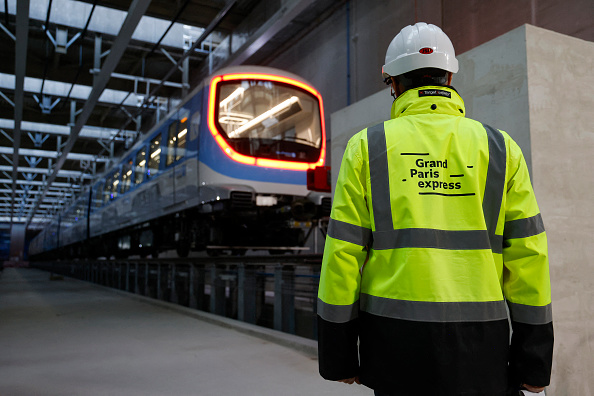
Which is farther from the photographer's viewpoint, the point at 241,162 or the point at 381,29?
the point at 381,29

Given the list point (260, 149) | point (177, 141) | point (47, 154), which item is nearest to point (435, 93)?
point (260, 149)

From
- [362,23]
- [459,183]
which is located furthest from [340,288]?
[362,23]

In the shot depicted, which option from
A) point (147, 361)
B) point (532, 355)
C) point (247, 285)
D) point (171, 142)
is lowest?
point (147, 361)

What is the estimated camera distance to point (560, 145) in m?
2.83

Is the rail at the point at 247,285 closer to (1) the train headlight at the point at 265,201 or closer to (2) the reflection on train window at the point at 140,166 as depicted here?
(1) the train headlight at the point at 265,201

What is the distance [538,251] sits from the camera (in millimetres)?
1338

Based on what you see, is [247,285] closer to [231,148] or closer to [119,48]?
[231,148]

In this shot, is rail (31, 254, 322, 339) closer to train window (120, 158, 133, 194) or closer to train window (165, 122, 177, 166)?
train window (165, 122, 177, 166)

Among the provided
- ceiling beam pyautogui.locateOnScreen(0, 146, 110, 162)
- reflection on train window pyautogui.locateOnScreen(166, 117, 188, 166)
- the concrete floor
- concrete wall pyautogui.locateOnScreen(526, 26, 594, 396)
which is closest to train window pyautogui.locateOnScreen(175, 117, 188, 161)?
reflection on train window pyautogui.locateOnScreen(166, 117, 188, 166)

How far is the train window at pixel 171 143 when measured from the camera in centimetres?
849

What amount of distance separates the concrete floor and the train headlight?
1.75 m

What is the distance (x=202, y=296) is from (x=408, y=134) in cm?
677

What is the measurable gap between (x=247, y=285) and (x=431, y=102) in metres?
5.01

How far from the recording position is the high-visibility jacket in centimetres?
127
